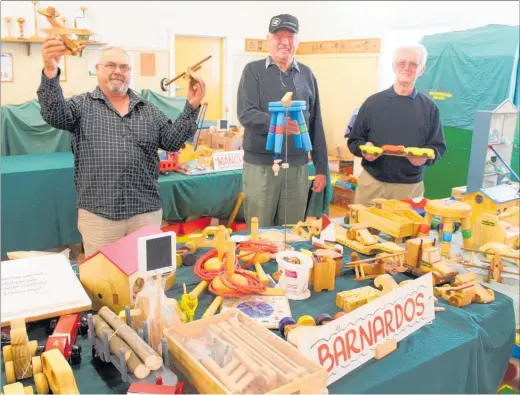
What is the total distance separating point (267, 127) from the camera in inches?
87.4

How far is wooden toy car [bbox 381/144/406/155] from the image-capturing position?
7.30ft

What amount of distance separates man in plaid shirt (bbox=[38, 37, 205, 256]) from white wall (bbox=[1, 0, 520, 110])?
9.91ft

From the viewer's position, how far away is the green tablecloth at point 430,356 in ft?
3.58

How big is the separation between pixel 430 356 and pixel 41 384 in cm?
90

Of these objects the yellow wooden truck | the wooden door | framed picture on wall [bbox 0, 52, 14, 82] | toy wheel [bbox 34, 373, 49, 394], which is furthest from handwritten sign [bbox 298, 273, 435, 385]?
the wooden door

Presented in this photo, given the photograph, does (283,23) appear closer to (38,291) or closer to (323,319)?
(323,319)

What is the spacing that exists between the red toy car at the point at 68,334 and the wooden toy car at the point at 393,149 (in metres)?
1.55

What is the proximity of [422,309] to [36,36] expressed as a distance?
4.25 metres

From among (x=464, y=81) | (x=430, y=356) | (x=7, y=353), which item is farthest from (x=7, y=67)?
(x=430, y=356)

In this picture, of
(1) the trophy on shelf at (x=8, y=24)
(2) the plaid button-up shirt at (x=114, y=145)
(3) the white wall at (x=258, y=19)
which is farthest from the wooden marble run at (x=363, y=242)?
(1) the trophy on shelf at (x=8, y=24)

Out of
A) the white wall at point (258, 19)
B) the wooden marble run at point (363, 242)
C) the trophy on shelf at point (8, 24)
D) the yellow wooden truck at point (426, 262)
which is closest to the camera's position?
the yellow wooden truck at point (426, 262)

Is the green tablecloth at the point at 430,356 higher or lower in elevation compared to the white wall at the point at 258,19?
lower

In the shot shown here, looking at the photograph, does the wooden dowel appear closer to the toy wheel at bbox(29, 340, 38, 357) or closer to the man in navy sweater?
the toy wheel at bbox(29, 340, 38, 357)

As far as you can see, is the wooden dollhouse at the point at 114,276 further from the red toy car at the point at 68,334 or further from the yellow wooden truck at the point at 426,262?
the yellow wooden truck at the point at 426,262
